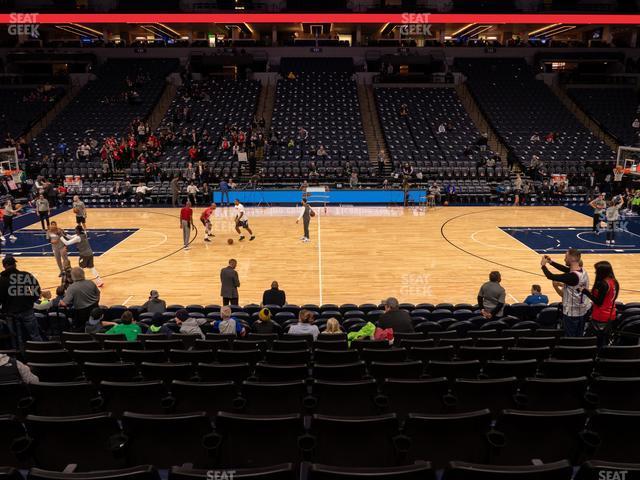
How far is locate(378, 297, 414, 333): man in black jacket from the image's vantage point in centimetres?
741

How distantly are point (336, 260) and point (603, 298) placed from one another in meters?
9.66

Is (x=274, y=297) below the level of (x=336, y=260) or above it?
above

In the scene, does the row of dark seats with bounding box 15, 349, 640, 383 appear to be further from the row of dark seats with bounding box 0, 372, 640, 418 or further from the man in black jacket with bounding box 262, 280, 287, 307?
the man in black jacket with bounding box 262, 280, 287, 307

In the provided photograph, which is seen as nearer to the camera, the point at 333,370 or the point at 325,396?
the point at 325,396

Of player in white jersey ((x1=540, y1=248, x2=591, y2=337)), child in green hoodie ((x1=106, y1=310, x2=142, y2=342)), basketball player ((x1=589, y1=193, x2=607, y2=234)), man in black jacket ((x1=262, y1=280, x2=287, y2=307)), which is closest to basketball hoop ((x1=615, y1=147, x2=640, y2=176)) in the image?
basketball player ((x1=589, y1=193, x2=607, y2=234))

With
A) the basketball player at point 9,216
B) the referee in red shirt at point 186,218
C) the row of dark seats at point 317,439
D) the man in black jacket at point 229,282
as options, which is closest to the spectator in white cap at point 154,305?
the man in black jacket at point 229,282

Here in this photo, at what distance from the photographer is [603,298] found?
670cm

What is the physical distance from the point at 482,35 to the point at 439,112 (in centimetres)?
1868

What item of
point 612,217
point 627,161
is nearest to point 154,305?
point 612,217

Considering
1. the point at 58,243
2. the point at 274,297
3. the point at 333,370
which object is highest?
the point at 58,243

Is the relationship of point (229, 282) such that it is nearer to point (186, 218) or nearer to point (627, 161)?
point (186, 218)

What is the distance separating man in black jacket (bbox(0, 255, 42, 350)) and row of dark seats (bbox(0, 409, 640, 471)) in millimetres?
4469

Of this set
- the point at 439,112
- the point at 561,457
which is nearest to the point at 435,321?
the point at 561,457

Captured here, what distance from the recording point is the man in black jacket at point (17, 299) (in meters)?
7.53
